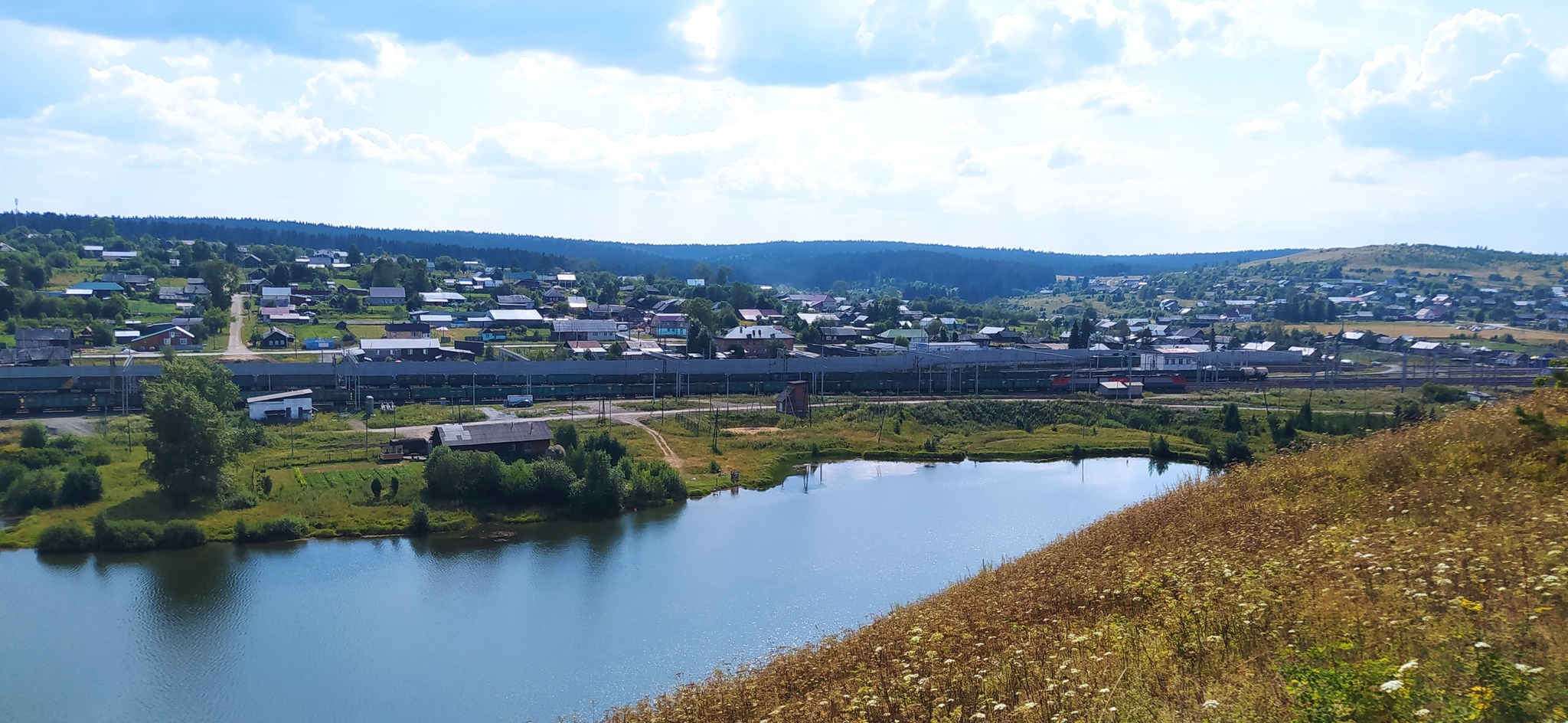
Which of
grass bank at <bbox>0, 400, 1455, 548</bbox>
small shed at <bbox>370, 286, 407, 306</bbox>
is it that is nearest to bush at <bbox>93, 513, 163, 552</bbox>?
grass bank at <bbox>0, 400, 1455, 548</bbox>

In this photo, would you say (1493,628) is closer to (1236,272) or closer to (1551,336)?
(1551,336)

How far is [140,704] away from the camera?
25.6 feet

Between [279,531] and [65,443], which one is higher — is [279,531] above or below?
below

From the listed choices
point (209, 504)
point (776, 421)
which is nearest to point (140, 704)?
point (209, 504)

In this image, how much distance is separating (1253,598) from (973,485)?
11.6m

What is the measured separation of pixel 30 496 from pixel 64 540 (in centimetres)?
180

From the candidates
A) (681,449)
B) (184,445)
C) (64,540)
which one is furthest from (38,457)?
(681,449)

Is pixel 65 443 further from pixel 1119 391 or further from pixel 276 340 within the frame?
pixel 1119 391

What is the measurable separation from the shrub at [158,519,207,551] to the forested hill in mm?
49322

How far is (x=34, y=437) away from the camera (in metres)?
15.3

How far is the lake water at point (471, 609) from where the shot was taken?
796 centimetres

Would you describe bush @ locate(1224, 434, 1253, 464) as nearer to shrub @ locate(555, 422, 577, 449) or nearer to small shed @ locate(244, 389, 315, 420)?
shrub @ locate(555, 422, 577, 449)

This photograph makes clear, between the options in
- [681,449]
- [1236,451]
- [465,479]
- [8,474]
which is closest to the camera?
[8,474]

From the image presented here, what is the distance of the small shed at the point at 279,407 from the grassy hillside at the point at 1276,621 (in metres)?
15.4
